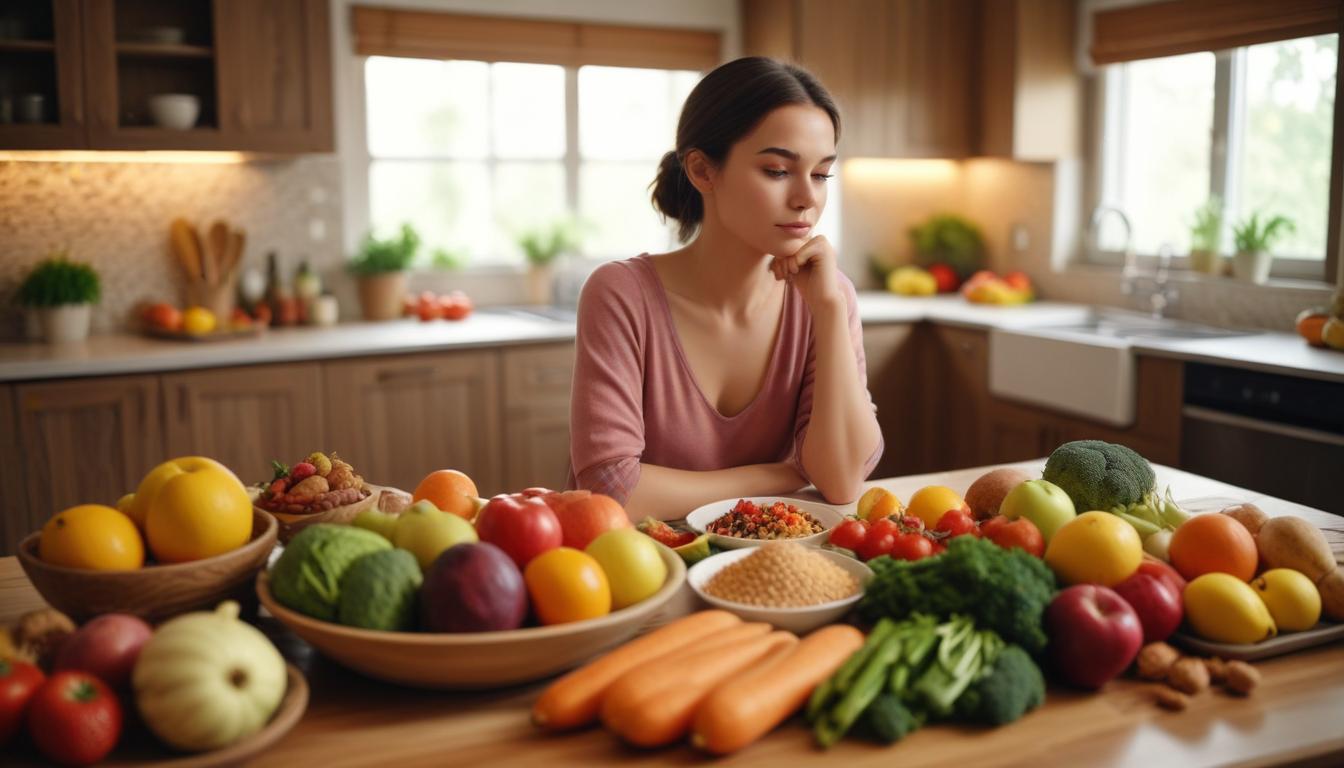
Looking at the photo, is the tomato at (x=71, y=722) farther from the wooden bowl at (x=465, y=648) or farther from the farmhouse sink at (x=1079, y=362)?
the farmhouse sink at (x=1079, y=362)

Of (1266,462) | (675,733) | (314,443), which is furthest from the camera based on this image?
(314,443)

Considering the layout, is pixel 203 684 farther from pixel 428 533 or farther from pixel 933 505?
pixel 933 505

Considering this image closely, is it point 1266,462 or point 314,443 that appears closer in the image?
point 1266,462

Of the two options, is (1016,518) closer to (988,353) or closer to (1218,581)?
(1218,581)

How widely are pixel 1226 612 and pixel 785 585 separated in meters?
0.47

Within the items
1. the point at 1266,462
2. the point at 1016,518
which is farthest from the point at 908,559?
the point at 1266,462

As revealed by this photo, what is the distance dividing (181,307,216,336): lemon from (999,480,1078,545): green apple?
295cm

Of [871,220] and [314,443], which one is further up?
[871,220]

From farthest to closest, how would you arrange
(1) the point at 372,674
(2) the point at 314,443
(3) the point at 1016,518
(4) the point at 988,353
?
(4) the point at 988,353 < (2) the point at 314,443 < (3) the point at 1016,518 < (1) the point at 372,674

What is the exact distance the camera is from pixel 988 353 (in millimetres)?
4090

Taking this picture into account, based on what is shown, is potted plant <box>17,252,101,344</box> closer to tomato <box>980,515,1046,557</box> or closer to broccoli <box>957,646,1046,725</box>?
tomato <box>980,515,1046,557</box>

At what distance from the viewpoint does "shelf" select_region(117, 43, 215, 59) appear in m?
3.48

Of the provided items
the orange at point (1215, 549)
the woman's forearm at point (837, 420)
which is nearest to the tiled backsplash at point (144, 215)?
the woman's forearm at point (837, 420)

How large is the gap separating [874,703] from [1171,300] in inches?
144
